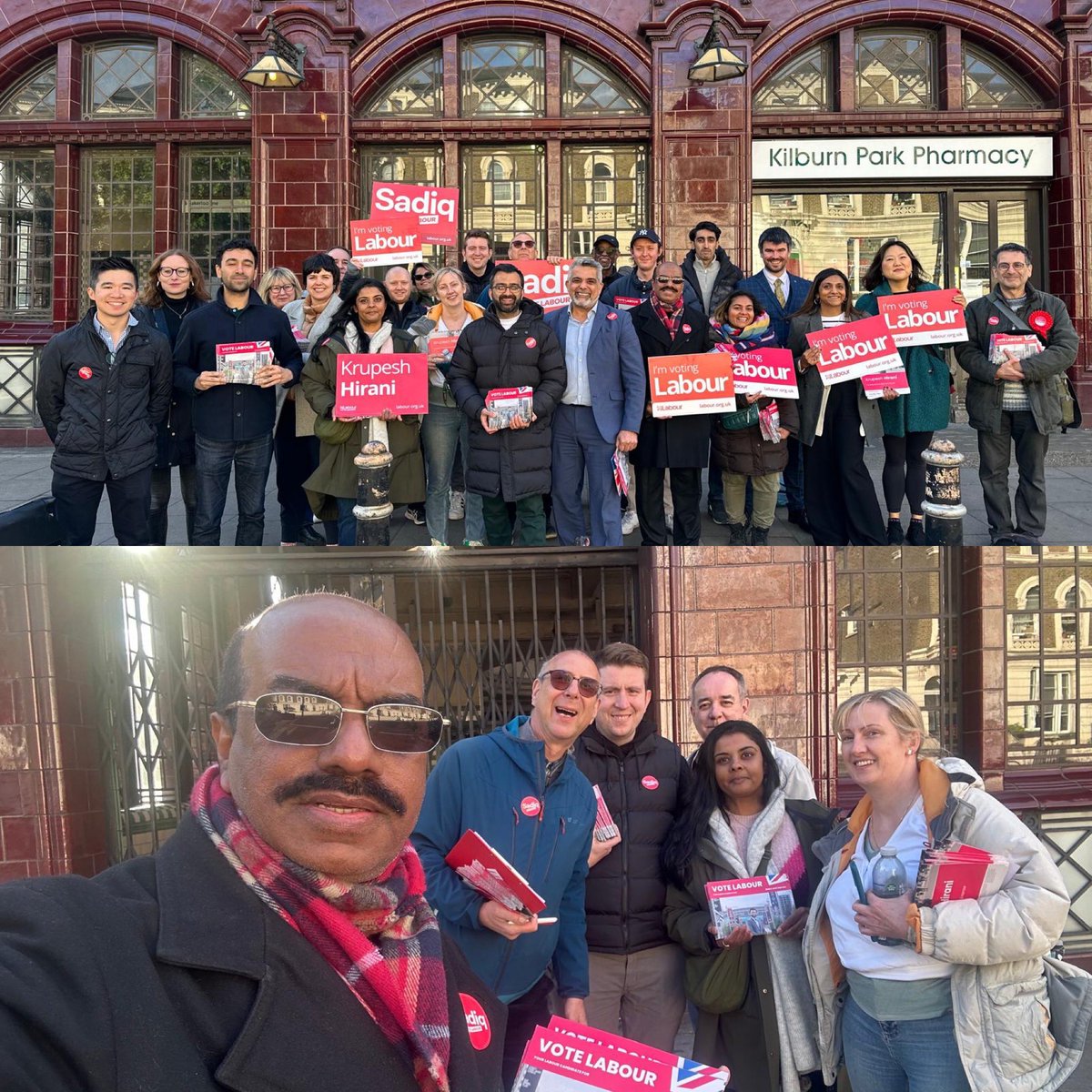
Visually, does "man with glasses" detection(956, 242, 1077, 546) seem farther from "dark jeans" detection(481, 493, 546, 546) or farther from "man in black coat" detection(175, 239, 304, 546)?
"man in black coat" detection(175, 239, 304, 546)

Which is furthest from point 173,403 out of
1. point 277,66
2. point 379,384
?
point 277,66

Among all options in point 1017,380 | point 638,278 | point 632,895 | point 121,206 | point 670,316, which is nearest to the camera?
point 632,895

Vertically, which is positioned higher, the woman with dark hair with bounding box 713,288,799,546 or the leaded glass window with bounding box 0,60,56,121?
the leaded glass window with bounding box 0,60,56,121

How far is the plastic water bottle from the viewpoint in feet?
13.0

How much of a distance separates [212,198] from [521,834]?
13169 mm

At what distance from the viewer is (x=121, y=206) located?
15.6 metres

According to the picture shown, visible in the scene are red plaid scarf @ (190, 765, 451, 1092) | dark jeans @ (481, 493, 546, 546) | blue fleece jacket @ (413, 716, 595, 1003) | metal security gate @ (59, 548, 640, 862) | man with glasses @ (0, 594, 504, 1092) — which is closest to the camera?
man with glasses @ (0, 594, 504, 1092)

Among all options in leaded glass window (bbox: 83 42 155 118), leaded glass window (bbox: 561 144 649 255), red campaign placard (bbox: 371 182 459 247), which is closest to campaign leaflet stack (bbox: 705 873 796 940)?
red campaign placard (bbox: 371 182 459 247)

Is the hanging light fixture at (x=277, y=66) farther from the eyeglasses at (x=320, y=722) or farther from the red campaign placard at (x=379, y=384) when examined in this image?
the eyeglasses at (x=320, y=722)

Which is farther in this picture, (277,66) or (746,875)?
(277,66)

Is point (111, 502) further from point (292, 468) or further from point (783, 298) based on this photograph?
point (783, 298)

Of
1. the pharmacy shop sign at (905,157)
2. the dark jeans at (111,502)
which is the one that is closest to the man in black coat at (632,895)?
the dark jeans at (111,502)

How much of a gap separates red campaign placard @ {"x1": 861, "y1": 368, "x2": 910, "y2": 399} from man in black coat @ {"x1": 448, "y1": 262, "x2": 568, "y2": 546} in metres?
2.03

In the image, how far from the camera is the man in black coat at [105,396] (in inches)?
269
